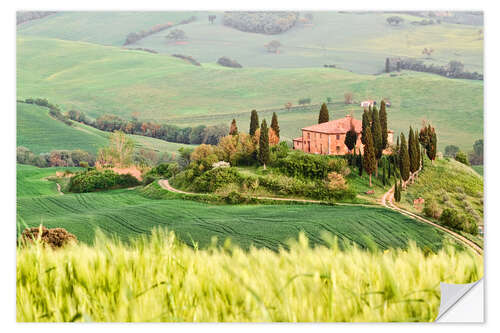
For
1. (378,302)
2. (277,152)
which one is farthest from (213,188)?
(378,302)

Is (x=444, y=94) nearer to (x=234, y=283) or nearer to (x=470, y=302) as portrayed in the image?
(x=470, y=302)

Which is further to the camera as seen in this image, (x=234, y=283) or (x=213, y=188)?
(x=213, y=188)

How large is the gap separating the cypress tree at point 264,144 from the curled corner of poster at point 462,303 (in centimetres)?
242

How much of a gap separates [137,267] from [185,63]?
330 cm

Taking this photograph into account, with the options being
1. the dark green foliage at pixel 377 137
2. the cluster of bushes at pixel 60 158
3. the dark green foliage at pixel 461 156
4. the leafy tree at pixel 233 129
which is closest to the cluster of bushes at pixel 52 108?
the cluster of bushes at pixel 60 158

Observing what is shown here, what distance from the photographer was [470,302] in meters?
6.17

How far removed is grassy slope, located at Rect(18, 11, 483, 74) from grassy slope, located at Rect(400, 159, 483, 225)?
1.30m

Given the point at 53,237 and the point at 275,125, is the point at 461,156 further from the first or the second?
the point at 53,237

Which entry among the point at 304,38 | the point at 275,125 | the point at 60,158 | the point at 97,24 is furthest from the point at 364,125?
the point at 60,158

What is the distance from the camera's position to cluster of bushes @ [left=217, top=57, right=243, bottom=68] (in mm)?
7336

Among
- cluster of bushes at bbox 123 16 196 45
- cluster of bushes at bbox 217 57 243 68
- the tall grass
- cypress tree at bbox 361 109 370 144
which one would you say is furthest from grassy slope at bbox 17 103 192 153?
cypress tree at bbox 361 109 370 144

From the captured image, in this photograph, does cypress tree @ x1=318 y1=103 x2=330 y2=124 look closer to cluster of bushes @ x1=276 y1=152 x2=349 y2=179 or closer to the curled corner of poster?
cluster of bushes @ x1=276 y1=152 x2=349 y2=179

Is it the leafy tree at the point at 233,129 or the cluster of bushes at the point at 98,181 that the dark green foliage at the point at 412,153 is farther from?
the cluster of bushes at the point at 98,181

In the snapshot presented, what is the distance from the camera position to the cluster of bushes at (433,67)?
6.99 metres
